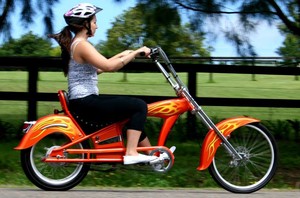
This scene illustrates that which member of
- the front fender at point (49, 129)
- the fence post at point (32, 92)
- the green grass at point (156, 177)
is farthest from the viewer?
the fence post at point (32, 92)

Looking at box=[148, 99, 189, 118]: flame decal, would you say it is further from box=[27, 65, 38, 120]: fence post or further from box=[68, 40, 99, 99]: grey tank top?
box=[27, 65, 38, 120]: fence post

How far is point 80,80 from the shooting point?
5.38 metres

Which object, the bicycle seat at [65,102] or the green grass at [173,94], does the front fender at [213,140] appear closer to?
the green grass at [173,94]

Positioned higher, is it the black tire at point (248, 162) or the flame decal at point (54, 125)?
the flame decal at point (54, 125)

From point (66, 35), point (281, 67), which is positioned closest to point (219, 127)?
point (66, 35)

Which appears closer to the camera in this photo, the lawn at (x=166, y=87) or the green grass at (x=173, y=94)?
the green grass at (x=173, y=94)

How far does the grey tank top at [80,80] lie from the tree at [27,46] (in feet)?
9.82

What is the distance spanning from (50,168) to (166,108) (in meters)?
1.17

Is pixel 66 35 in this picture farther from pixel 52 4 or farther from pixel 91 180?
pixel 52 4

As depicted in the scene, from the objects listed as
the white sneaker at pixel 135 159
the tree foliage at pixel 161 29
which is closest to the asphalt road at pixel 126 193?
the white sneaker at pixel 135 159

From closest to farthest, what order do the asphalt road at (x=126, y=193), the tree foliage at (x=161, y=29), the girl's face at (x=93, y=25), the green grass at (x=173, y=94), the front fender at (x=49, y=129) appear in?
1. the asphalt road at (x=126, y=193)
2. the front fender at (x=49, y=129)
3. the girl's face at (x=93, y=25)
4. the green grass at (x=173, y=94)
5. the tree foliage at (x=161, y=29)

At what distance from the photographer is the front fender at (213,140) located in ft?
18.1

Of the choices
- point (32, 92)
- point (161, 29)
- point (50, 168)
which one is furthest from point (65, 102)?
point (32, 92)

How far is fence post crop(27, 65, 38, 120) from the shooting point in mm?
9141
